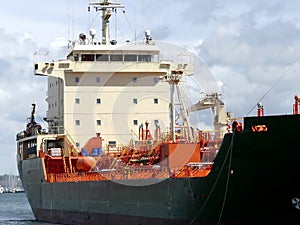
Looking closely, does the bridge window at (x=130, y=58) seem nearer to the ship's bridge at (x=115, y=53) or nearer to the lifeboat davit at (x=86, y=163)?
the ship's bridge at (x=115, y=53)

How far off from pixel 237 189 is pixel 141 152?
274 inches

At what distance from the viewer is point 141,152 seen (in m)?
25.5

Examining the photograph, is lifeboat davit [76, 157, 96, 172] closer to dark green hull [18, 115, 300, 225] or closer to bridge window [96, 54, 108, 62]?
dark green hull [18, 115, 300, 225]

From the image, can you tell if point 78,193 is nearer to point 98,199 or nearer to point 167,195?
point 98,199

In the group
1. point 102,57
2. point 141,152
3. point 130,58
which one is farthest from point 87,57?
point 141,152

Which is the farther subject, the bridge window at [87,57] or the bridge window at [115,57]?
the bridge window at [87,57]

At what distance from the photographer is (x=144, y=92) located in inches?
1224

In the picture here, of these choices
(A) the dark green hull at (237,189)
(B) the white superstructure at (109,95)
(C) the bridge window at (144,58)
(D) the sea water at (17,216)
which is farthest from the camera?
(D) the sea water at (17,216)

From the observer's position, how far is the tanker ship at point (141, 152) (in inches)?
734

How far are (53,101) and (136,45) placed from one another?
5.02m

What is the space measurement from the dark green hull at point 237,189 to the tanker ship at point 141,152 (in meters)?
0.03

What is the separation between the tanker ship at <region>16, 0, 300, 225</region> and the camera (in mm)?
18641

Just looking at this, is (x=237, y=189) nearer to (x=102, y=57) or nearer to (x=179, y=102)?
(x=179, y=102)

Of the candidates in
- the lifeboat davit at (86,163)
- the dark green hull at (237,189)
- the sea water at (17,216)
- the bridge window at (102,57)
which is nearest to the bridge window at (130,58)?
the bridge window at (102,57)
